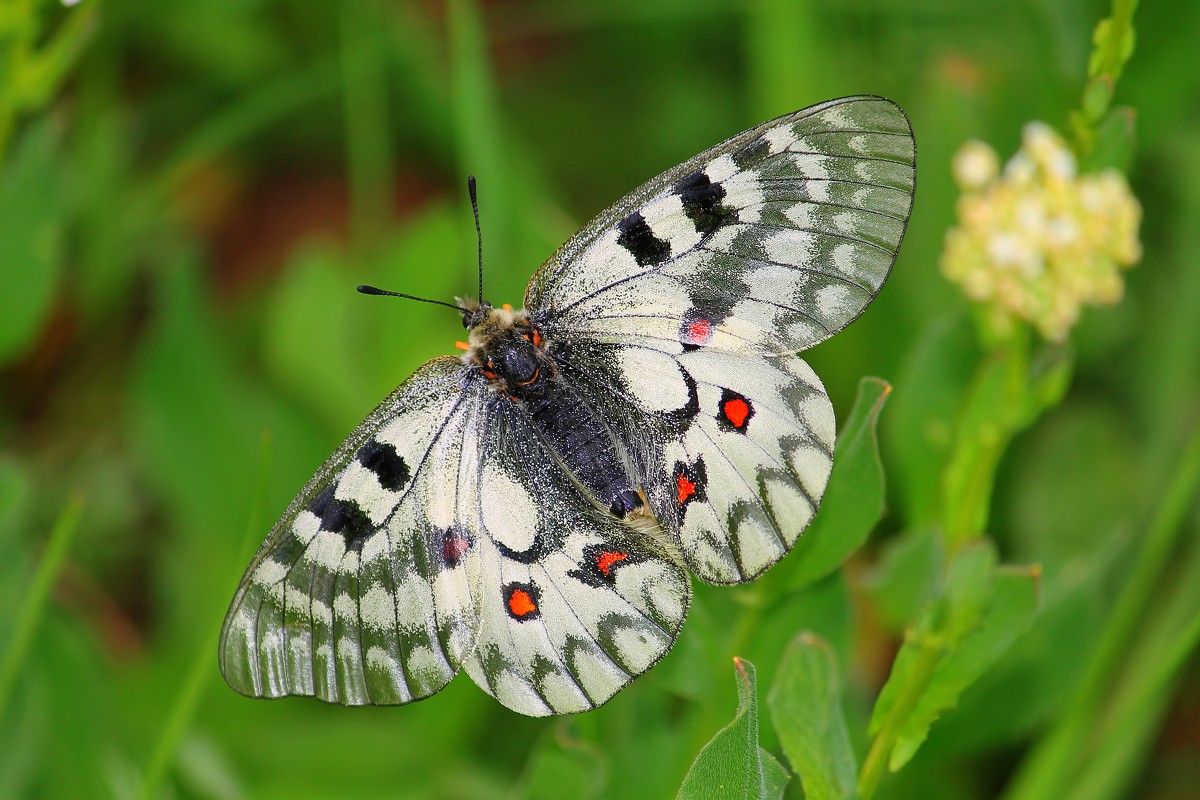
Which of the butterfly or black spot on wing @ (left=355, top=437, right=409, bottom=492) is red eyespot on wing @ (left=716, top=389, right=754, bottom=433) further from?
black spot on wing @ (left=355, top=437, right=409, bottom=492)

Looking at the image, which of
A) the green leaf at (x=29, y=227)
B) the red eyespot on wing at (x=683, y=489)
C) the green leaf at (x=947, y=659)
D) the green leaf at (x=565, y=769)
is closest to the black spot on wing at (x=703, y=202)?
the red eyespot on wing at (x=683, y=489)

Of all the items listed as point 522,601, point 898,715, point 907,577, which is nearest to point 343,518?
point 522,601

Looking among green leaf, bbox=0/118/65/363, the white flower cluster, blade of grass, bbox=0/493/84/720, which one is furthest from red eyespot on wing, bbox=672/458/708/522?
green leaf, bbox=0/118/65/363

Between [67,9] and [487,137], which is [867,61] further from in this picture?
[67,9]

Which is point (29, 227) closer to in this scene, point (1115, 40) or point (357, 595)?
point (357, 595)

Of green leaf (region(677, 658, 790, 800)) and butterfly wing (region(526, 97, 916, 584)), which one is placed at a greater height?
butterfly wing (region(526, 97, 916, 584))

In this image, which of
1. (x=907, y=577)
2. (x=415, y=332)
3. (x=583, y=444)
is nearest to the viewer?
(x=583, y=444)

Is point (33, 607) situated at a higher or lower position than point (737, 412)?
higher

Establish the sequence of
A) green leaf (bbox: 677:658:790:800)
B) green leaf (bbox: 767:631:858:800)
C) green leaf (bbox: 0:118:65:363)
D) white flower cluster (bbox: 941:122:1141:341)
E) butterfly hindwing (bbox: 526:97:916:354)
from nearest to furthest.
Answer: green leaf (bbox: 677:658:790:800) → green leaf (bbox: 767:631:858:800) → butterfly hindwing (bbox: 526:97:916:354) → white flower cluster (bbox: 941:122:1141:341) → green leaf (bbox: 0:118:65:363)
